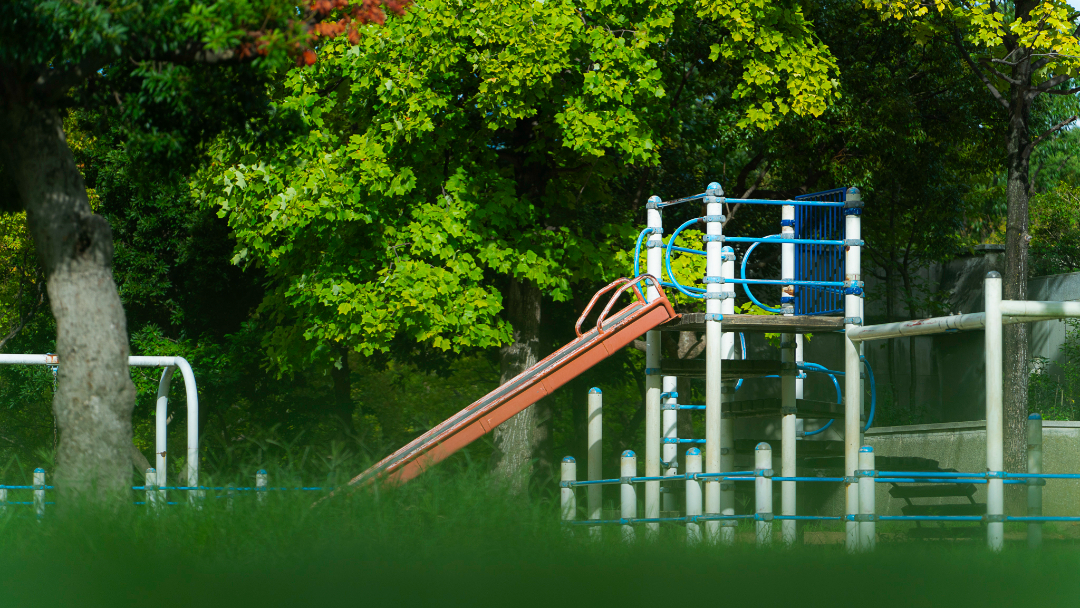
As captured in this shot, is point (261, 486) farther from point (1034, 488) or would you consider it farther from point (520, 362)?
point (520, 362)

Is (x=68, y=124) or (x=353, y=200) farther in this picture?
(x=68, y=124)

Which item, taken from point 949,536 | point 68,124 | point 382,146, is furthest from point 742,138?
point 68,124

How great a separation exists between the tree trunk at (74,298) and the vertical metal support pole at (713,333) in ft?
17.0

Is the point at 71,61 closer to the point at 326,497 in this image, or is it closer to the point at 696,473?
the point at 326,497

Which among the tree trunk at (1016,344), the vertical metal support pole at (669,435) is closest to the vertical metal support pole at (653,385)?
the vertical metal support pole at (669,435)

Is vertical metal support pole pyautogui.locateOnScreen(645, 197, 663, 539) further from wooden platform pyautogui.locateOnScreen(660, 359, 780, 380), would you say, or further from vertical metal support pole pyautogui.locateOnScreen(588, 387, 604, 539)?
vertical metal support pole pyautogui.locateOnScreen(588, 387, 604, 539)

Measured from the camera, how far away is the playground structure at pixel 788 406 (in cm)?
865

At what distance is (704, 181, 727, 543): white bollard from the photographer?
10.2 metres

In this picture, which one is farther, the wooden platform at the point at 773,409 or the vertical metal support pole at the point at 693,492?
the wooden platform at the point at 773,409

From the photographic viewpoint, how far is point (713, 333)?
10.4m

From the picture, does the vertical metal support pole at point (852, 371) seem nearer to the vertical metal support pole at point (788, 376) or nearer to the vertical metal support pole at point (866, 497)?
the vertical metal support pole at point (866, 497)

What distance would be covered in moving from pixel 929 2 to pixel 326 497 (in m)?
11.4

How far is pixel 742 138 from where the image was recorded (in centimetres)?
1717

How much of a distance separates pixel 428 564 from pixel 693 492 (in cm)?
383
